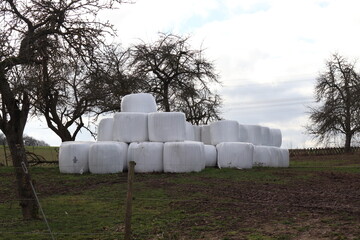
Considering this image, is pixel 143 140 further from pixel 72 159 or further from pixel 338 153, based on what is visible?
pixel 338 153

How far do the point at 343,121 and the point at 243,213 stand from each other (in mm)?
33631

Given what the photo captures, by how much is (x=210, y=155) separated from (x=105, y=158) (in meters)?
4.89

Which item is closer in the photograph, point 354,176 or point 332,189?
point 332,189

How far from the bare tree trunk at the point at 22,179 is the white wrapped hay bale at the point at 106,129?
11699 mm

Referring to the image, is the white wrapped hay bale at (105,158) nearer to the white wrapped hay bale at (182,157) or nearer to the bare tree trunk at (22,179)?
the white wrapped hay bale at (182,157)

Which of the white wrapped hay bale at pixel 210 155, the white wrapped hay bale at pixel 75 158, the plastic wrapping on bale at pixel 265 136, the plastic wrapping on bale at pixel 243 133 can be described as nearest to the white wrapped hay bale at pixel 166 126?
the white wrapped hay bale at pixel 210 155

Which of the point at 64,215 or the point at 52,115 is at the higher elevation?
the point at 52,115

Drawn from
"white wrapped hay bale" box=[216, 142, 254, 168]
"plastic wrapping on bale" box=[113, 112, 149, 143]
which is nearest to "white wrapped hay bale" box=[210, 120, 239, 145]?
"white wrapped hay bale" box=[216, 142, 254, 168]

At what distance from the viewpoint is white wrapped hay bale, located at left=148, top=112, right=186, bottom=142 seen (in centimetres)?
2125

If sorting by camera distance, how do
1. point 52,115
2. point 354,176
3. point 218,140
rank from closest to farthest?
point 354,176 < point 218,140 < point 52,115

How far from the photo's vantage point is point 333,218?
10195 millimetres

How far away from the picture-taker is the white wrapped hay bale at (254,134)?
85.8ft

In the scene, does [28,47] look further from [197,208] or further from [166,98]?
[166,98]

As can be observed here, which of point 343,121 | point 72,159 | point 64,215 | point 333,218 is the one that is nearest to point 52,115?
point 72,159
